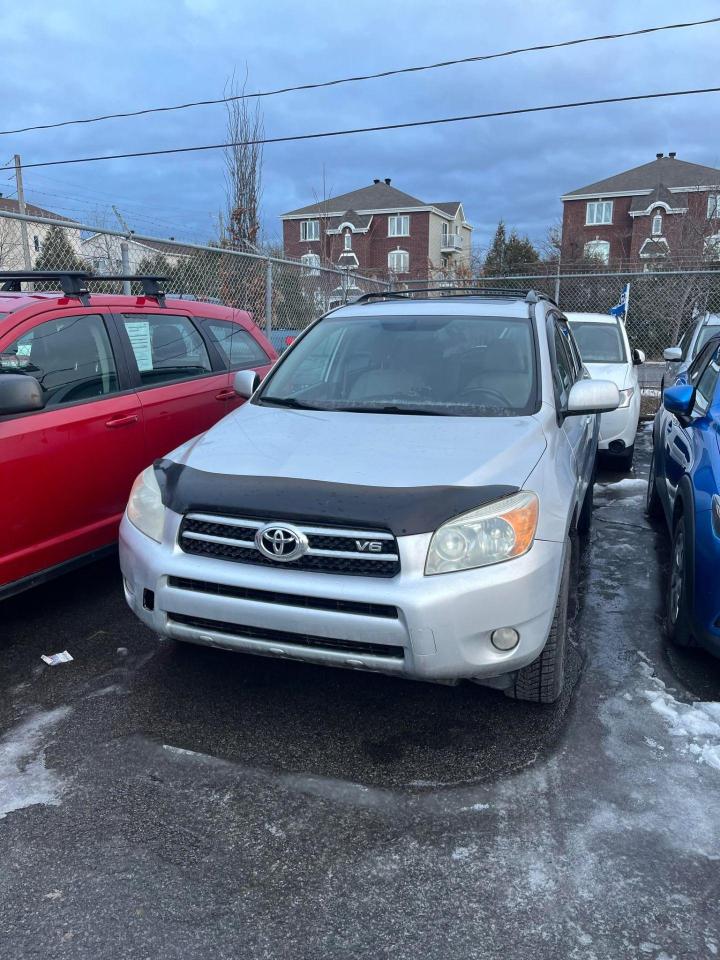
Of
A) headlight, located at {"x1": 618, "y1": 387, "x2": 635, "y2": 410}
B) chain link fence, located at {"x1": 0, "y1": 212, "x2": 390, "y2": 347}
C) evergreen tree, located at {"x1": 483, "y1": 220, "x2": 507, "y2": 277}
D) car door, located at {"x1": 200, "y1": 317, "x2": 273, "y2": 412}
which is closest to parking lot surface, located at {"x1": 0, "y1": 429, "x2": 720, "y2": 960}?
car door, located at {"x1": 200, "y1": 317, "x2": 273, "y2": 412}

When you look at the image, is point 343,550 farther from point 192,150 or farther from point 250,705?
point 192,150

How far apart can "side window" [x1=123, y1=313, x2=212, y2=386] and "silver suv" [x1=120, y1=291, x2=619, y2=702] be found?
1470mm

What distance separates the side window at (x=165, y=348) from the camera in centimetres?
482

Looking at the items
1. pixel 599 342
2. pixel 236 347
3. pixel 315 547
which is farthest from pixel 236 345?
pixel 599 342

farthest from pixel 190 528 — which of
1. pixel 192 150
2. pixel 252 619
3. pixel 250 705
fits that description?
pixel 192 150

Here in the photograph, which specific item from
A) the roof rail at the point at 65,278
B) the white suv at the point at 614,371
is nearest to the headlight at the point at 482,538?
the roof rail at the point at 65,278

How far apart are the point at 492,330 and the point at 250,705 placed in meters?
2.49

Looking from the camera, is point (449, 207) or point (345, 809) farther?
point (449, 207)

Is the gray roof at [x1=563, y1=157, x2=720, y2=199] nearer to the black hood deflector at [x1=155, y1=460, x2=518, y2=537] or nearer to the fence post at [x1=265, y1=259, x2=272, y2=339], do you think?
the fence post at [x1=265, y1=259, x2=272, y2=339]

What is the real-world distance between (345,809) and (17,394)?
2426 millimetres

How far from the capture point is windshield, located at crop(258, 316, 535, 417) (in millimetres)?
3902

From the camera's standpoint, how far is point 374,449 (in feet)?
10.6

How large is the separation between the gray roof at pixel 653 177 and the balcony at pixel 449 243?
397 inches

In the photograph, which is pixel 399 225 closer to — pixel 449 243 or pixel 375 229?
pixel 375 229
